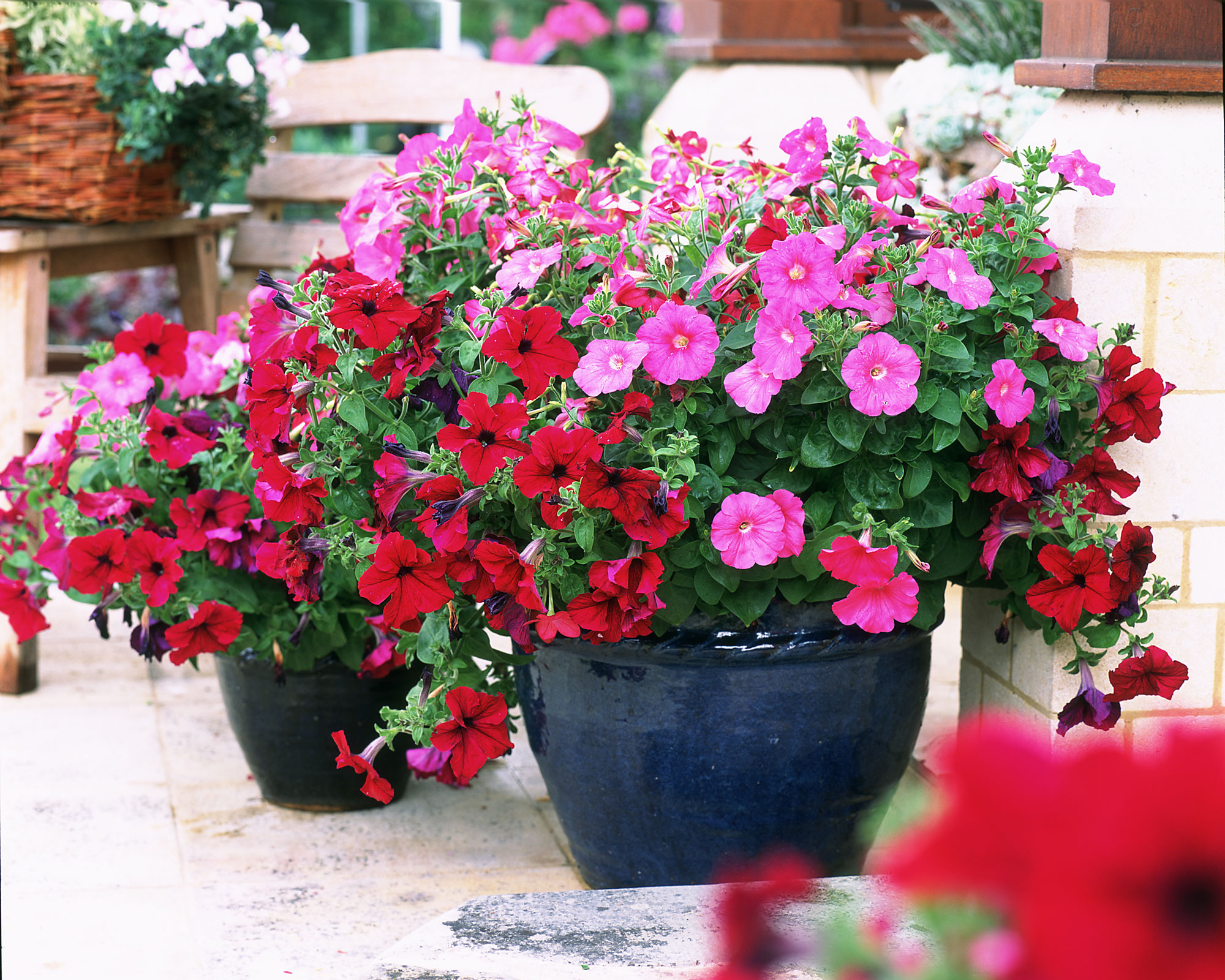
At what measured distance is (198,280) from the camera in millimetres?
3193

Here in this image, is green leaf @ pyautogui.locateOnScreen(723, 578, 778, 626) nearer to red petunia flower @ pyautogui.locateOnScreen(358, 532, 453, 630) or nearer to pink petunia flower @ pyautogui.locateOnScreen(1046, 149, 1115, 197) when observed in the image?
red petunia flower @ pyautogui.locateOnScreen(358, 532, 453, 630)

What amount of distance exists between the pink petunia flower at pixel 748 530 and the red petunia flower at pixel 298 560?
1.49 ft

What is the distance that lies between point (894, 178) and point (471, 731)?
33.8 inches

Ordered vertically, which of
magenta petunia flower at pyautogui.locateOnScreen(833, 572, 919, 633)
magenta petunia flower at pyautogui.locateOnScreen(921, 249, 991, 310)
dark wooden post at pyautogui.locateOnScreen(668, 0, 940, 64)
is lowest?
magenta petunia flower at pyautogui.locateOnScreen(833, 572, 919, 633)

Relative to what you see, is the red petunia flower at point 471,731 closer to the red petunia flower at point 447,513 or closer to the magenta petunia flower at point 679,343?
the red petunia flower at point 447,513

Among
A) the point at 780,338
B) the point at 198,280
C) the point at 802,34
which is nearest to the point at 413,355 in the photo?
the point at 780,338

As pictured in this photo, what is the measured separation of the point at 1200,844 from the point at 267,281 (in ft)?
4.46

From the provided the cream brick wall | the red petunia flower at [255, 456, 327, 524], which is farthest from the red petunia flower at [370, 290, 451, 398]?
the cream brick wall

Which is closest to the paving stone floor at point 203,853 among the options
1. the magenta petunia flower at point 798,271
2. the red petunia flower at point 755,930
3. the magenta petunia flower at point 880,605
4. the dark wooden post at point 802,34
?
the magenta petunia flower at point 880,605

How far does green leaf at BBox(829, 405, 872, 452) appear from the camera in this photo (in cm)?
143

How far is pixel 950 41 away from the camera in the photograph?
3.16 m

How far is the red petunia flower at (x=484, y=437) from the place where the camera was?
53.3 inches

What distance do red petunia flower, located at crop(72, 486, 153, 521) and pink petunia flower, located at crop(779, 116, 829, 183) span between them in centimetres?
98

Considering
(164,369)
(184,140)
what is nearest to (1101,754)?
(164,369)
